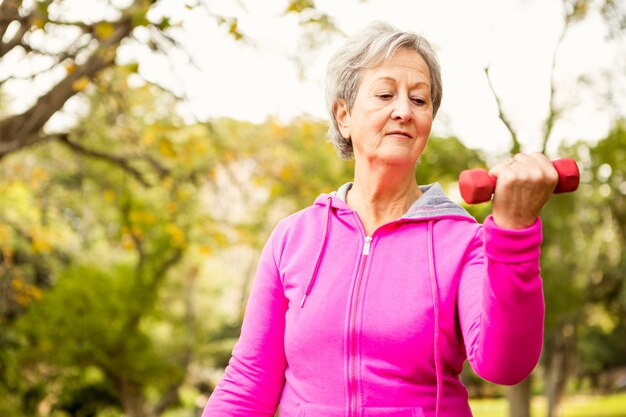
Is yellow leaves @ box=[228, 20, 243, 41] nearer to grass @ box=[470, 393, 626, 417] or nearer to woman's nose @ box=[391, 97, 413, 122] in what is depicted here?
woman's nose @ box=[391, 97, 413, 122]

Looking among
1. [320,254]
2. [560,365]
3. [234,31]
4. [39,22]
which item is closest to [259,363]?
[320,254]


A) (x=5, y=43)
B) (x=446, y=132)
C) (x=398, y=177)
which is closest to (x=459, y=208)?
(x=398, y=177)

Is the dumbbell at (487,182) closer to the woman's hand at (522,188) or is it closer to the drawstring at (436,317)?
the woman's hand at (522,188)

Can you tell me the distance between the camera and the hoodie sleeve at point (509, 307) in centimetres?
113

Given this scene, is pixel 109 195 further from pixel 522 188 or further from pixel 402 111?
pixel 522 188

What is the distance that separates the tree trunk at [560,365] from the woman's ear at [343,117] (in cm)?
2053

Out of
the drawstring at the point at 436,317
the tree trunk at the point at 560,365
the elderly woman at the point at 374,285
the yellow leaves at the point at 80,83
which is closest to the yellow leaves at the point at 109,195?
the yellow leaves at the point at 80,83

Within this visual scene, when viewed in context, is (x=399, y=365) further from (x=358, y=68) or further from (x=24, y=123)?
(x=24, y=123)

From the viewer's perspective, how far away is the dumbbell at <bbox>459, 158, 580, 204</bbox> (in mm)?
1080

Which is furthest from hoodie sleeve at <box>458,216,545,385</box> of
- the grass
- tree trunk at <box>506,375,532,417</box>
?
the grass

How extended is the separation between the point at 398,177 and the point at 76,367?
48.6 ft

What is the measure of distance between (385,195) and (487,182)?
23.0 inches

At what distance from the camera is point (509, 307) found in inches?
45.9

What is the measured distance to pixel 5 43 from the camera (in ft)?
14.3
